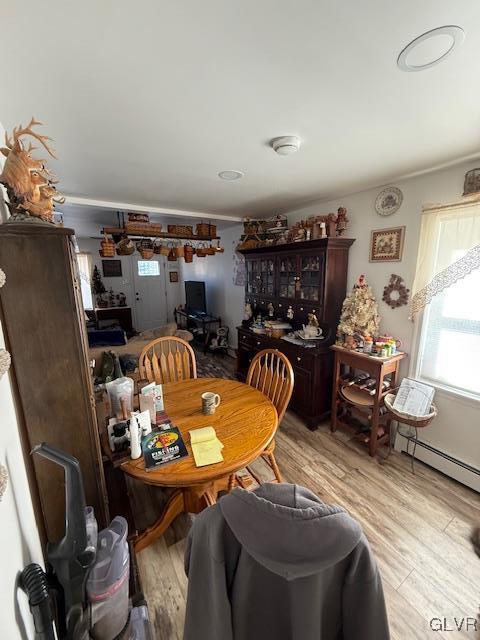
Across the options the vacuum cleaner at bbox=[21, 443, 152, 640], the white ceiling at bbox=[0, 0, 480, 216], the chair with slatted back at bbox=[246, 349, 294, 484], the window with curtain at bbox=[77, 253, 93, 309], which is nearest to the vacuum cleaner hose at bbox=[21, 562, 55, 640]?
the vacuum cleaner at bbox=[21, 443, 152, 640]

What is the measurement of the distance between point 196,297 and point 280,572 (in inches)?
200

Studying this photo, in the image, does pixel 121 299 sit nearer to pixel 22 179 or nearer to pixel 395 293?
pixel 22 179

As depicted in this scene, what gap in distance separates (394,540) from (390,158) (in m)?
2.40

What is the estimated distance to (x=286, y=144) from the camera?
1.41 m

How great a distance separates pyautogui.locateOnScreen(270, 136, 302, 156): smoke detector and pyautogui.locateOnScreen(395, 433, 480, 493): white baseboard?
241 centimetres

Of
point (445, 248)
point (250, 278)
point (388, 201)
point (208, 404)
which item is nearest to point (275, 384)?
point (208, 404)

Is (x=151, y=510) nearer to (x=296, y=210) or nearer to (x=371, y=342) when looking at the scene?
(x=371, y=342)

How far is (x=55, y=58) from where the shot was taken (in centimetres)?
86

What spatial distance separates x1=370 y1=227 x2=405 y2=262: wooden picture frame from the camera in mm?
2145

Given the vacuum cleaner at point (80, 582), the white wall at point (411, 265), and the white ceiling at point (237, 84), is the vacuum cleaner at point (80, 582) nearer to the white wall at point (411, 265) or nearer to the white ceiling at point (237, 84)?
the white ceiling at point (237, 84)

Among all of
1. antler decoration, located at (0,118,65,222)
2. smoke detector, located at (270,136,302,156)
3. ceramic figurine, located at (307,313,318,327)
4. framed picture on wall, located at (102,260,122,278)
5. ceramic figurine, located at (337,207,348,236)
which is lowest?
ceramic figurine, located at (307,313,318,327)

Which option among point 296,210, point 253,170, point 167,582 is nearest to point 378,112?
point 253,170

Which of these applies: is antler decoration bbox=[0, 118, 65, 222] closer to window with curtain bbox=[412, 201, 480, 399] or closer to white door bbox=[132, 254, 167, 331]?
window with curtain bbox=[412, 201, 480, 399]

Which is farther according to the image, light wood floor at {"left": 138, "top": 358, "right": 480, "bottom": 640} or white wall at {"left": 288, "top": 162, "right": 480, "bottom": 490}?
white wall at {"left": 288, "top": 162, "right": 480, "bottom": 490}
